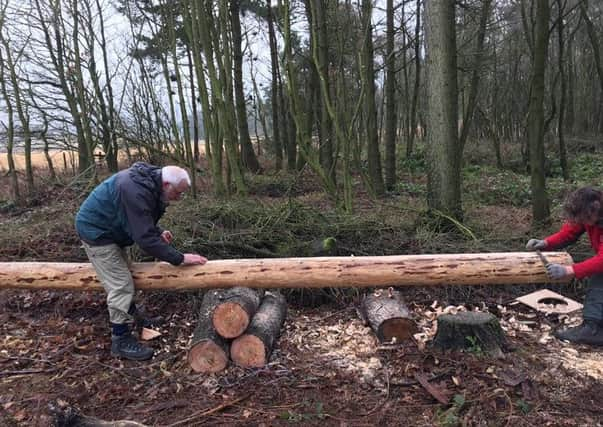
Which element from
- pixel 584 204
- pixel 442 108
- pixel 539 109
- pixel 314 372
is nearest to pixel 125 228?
pixel 314 372

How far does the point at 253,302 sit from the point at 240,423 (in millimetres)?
1160

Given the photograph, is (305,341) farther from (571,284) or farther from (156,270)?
(571,284)

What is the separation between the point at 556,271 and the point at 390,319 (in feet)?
4.58

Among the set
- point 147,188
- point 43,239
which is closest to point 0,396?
point 147,188

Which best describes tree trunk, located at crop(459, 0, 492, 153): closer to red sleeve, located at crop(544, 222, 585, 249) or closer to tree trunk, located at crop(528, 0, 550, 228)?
tree trunk, located at crop(528, 0, 550, 228)

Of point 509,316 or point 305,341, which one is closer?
point 305,341

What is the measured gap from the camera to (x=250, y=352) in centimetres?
364

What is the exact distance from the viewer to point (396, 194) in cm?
1143

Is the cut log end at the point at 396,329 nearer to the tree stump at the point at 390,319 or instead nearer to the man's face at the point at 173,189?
the tree stump at the point at 390,319

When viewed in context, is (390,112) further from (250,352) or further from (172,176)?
(250,352)

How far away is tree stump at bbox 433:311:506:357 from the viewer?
140 inches

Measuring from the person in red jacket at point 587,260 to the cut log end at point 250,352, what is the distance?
2.44 meters

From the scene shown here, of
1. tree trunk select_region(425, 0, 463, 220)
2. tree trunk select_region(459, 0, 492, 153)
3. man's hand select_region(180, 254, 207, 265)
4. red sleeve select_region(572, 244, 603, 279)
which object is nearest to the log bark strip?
man's hand select_region(180, 254, 207, 265)

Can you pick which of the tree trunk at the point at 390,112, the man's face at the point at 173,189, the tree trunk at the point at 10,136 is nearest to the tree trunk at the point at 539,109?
the man's face at the point at 173,189
